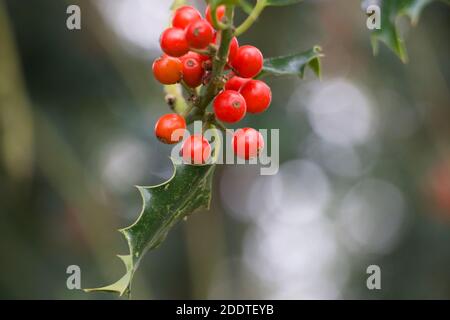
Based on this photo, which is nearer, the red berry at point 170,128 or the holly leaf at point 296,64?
the red berry at point 170,128

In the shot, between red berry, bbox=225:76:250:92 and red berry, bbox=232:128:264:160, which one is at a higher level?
red berry, bbox=225:76:250:92

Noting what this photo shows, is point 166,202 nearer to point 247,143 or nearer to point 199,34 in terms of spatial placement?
point 247,143

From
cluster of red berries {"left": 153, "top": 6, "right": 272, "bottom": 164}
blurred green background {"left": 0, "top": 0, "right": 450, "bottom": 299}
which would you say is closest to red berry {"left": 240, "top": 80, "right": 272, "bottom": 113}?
cluster of red berries {"left": 153, "top": 6, "right": 272, "bottom": 164}

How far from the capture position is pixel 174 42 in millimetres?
1033

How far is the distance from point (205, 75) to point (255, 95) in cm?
10

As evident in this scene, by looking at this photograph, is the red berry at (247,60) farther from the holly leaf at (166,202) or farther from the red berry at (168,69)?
the holly leaf at (166,202)

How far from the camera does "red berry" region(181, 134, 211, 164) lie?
1.10 meters

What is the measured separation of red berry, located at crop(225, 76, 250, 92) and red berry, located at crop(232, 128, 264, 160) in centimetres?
9

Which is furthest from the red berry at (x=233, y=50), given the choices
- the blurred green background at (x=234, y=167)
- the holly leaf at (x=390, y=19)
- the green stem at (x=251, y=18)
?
the blurred green background at (x=234, y=167)

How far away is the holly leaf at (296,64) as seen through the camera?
1235 millimetres

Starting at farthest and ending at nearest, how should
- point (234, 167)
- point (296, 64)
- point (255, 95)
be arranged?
point (234, 167) → point (296, 64) → point (255, 95)

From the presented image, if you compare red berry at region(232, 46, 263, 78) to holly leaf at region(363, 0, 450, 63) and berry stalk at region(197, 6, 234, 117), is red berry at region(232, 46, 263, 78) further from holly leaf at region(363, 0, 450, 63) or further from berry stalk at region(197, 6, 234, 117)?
holly leaf at region(363, 0, 450, 63)

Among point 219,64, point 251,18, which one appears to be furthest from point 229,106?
point 251,18
